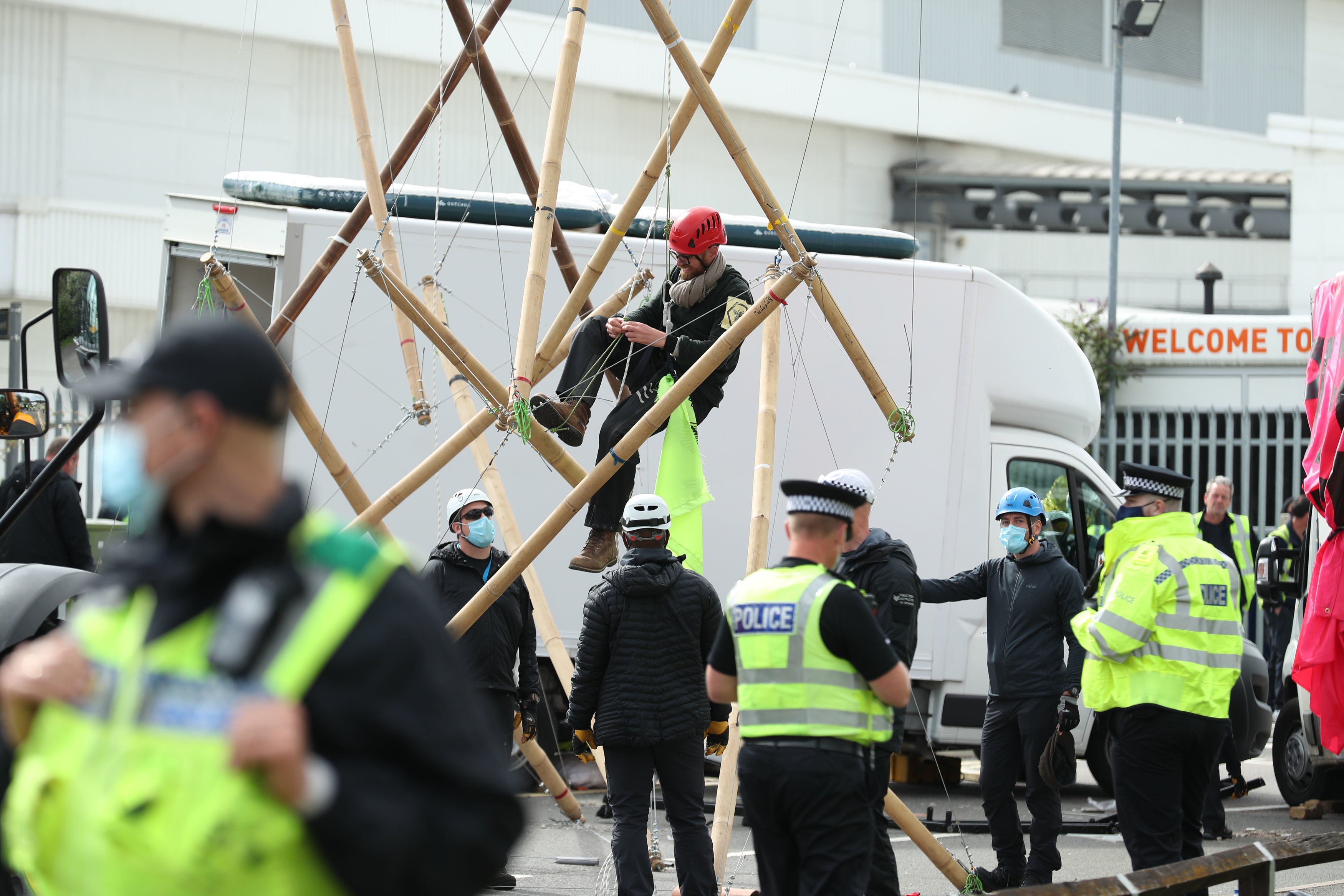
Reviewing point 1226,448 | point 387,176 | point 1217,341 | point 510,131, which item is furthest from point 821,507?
point 1217,341

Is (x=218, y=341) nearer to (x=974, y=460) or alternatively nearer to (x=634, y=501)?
(x=634, y=501)

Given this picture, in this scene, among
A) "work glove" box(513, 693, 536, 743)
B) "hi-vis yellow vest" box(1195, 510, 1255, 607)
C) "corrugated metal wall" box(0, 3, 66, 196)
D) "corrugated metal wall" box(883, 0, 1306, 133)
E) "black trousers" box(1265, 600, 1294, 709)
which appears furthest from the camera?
"corrugated metal wall" box(883, 0, 1306, 133)

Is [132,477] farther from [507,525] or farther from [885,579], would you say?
[507,525]

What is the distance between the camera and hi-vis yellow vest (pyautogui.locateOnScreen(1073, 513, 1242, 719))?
20.5ft

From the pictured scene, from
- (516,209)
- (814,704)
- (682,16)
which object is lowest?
(814,704)

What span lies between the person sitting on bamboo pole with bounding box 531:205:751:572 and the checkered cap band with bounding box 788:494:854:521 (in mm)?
2002

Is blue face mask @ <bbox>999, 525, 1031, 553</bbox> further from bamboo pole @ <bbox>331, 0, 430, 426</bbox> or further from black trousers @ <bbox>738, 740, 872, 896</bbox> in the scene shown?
black trousers @ <bbox>738, 740, 872, 896</bbox>

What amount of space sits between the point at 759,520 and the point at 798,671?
2.29 metres

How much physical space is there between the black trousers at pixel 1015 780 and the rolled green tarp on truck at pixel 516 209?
3.46m

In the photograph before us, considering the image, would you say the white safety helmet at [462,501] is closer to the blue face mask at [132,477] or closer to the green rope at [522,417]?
the green rope at [522,417]

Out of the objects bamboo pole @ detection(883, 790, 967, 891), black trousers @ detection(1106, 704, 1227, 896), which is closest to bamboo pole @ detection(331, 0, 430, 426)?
bamboo pole @ detection(883, 790, 967, 891)

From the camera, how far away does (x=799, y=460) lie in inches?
377

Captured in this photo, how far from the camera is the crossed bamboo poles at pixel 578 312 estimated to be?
6238mm

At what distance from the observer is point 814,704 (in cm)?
454
